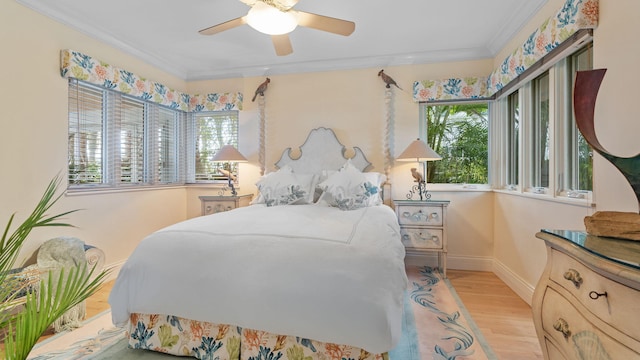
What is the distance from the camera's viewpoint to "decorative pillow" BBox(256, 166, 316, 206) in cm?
304

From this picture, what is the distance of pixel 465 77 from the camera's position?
3.42 metres

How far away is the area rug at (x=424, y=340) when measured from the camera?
5.91ft

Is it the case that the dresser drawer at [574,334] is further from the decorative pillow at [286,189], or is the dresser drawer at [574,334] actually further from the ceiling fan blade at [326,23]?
the decorative pillow at [286,189]

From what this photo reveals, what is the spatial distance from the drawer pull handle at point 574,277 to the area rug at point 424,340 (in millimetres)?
957

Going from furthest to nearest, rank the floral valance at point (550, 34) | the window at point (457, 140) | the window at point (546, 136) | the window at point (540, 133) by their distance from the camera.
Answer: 1. the window at point (457, 140)
2. the window at point (540, 133)
3. the window at point (546, 136)
4. the floral valance at point (550, 34)

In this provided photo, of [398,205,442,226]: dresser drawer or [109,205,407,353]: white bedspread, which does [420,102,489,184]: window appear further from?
[109,205,407,353]: white bedspread

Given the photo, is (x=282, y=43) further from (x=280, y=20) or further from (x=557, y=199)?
(x=557, y=199)

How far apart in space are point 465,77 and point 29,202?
170 inches

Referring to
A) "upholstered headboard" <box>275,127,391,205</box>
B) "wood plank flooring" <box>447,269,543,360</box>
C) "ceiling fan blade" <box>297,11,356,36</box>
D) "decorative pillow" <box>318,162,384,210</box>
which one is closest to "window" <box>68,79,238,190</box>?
"upholstered headboard" <box>275,127,391,205</box>

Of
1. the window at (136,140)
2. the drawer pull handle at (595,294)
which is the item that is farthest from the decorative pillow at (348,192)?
the drawer pull handle at (595,294)

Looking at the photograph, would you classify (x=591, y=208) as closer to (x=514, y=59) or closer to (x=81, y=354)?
(x=514, y=59)

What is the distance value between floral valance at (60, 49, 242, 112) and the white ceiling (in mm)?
288

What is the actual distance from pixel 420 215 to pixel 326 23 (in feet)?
6.79

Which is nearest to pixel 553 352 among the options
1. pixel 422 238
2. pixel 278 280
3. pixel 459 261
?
pixel 278 280
